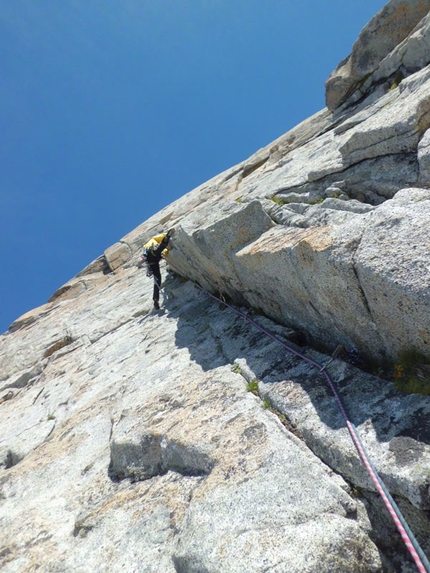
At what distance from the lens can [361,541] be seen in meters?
4.40

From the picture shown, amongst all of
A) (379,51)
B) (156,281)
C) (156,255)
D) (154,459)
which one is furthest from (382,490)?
(379,51)

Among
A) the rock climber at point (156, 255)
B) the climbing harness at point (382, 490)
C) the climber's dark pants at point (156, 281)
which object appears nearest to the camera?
the climbing harness at point (382, 490)

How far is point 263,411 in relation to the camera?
Answer: 699 centimetres

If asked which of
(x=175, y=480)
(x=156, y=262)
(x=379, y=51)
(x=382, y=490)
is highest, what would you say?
(x=379, y=51)

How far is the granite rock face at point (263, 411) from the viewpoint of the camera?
15.8ft

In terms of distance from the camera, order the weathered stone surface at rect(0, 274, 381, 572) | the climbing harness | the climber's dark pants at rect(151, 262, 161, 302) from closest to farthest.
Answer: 1. the climbing harness
2. the weathered stone surface at rect(0, 274, 381, 572)
3. the climber's dark pants at rect(151, 262, 161, 302)

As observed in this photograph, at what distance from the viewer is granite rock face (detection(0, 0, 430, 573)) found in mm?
4828

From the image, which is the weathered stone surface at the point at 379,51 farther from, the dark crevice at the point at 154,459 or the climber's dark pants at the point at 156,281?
the dark crevice at the point at 154,459

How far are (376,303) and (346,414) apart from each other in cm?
190

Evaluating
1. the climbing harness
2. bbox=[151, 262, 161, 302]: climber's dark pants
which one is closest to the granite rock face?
the climbing harness

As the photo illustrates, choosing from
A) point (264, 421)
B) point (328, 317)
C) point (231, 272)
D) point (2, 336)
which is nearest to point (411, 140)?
point (328, 317)

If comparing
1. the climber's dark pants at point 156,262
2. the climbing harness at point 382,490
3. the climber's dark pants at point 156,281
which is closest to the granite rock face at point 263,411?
the climbing harness at point 382,490

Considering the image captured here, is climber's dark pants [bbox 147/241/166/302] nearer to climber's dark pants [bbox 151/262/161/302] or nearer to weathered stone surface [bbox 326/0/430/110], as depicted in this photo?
climber's dark pants [bbox 151/262/161/302]

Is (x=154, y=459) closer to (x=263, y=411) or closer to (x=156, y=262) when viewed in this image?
(x=263, y=411)
